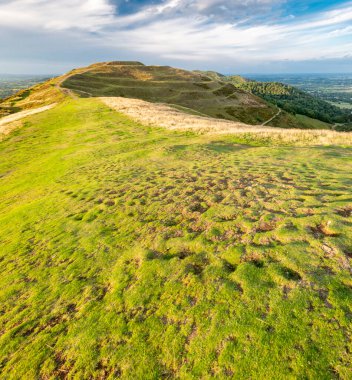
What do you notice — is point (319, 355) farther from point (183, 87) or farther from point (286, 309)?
point (183, 87)

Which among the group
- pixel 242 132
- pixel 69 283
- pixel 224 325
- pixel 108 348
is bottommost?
pixel 242 132

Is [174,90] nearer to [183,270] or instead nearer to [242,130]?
[242,130]

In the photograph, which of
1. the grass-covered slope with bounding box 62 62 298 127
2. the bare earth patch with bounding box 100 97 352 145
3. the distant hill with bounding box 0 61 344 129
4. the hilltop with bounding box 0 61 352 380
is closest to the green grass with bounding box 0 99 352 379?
the hilltop with bounding box 0 61 352 380

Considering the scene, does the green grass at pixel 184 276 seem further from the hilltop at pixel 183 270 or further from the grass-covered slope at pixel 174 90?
the grass-covered slope at pixel 174 90

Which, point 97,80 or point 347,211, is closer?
point 347,211

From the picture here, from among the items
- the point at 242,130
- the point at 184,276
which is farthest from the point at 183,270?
the point at 242,130

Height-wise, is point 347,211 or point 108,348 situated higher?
point 347,211

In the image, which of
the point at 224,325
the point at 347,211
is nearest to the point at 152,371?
the point at 224,325
